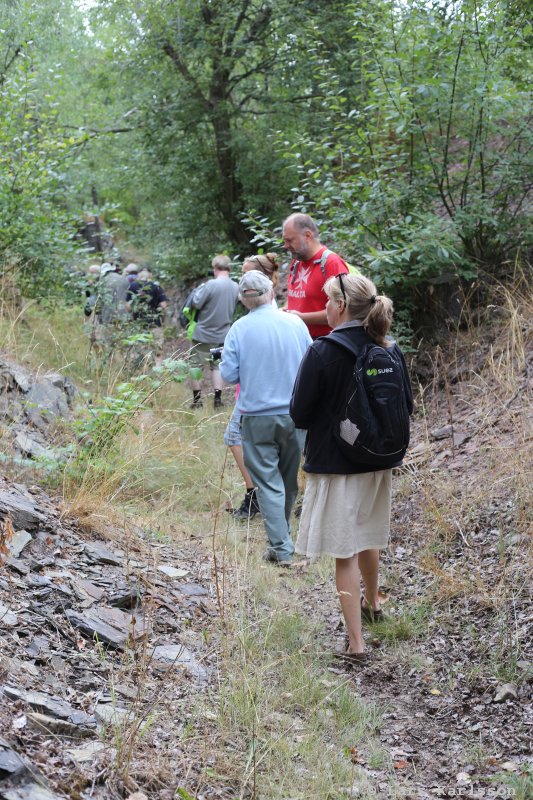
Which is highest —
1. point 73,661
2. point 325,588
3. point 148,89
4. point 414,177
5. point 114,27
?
point 114,27

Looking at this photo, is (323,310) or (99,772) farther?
(323,310)

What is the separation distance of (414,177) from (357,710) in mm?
6059

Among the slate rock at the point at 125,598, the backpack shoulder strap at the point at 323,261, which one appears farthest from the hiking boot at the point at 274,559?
the backpack shoulder strap at the point at 323,261

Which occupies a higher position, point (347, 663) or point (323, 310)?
point (323, 310)

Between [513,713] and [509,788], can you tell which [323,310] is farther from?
[509,788]

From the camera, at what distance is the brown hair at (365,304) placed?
417cm

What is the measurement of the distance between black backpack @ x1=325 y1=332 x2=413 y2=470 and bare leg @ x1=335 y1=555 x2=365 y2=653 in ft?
1.85

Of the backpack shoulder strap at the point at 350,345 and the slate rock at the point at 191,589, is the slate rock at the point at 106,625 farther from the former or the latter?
the backpack shoulder strap at the point at 350,345

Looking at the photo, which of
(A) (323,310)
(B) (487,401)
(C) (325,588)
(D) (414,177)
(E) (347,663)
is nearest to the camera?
(E) (347,663)

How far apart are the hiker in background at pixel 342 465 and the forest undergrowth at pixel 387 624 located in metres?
0.36

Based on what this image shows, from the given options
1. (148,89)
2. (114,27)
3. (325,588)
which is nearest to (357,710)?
(325,588)

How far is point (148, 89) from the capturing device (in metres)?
14.9

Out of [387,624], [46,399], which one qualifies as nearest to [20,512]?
[387,624]

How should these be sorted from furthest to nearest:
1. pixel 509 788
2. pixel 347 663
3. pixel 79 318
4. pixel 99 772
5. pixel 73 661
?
pixel 79 318 < pixel 347 663 < pixel 73 661 < pixel 509 788 < pixel 99 772
